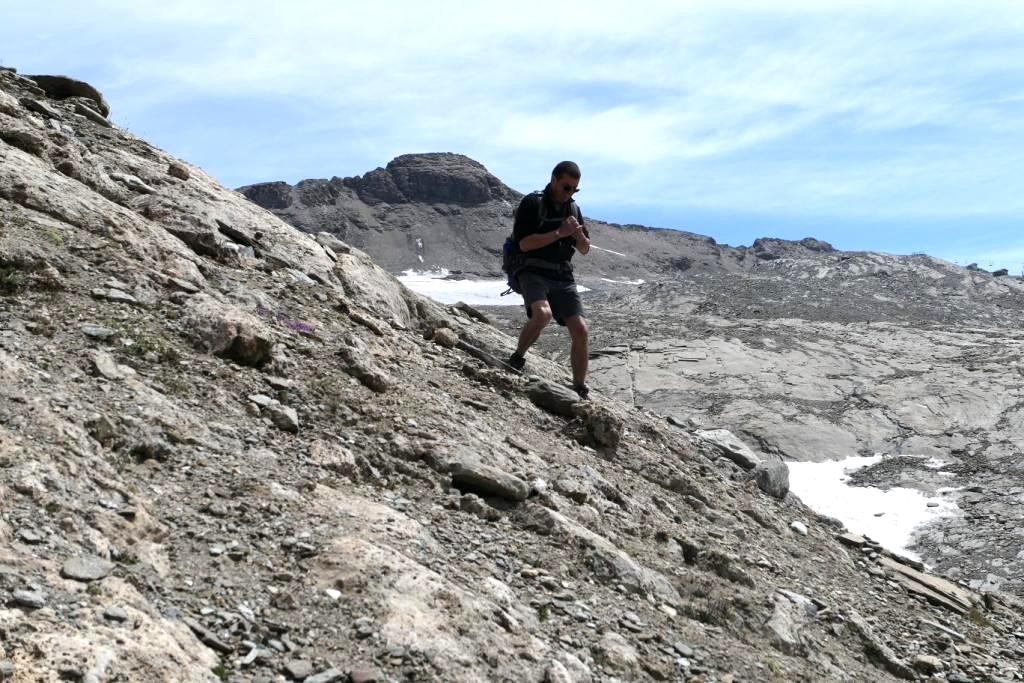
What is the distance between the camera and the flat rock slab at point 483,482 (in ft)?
23.0

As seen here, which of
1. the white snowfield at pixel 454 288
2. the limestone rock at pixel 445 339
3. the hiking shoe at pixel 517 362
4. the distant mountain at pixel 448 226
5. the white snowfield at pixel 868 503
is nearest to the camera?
the hiking shoe at pixel 517 362

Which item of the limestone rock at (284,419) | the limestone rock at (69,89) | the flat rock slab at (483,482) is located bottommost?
the flat rock slab at (483,482)

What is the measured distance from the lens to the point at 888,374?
27.1 metres

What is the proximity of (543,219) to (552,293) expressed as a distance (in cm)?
90

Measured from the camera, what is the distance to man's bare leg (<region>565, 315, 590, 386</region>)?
9.72m

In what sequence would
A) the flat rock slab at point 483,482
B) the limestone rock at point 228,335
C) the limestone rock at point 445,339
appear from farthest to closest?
the limestone rock at point 445,339, the limestone rock at point 228,335, the flat rock slab at point 483,482

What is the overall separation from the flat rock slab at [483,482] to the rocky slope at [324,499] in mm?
24

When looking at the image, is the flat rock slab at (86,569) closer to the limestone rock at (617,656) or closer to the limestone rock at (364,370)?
the limestone rock at (617,656)

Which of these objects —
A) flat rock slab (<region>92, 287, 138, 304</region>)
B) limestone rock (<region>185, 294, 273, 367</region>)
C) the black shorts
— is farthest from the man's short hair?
flat rock slab (<region>92, 287, 138, 304</region>)

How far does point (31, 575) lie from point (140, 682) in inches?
30.4

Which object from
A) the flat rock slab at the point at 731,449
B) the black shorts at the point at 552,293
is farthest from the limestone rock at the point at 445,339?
the flat rock slab at the point at 731,449

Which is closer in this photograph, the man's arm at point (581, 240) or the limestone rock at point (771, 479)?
the man's arm at point (581, 240)

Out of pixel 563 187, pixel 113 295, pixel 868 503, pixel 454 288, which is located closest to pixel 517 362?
pixel 563 187

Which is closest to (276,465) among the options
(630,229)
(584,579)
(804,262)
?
(584,579)
